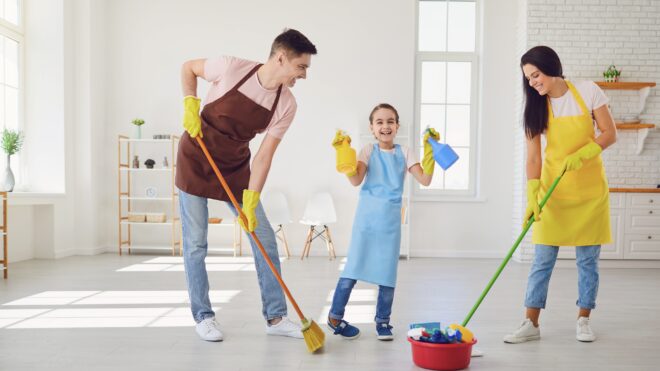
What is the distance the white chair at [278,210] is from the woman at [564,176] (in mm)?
3111

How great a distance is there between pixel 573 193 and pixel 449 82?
354 cm

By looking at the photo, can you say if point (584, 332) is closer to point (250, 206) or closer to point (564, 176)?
point (564, 176)

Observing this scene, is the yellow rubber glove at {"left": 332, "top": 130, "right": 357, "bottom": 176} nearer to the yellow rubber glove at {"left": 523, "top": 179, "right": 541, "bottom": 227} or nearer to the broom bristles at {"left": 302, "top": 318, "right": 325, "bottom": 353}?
the broom bristles at {"left": 302, "top": 318, "right": 325, "bottom": 353}

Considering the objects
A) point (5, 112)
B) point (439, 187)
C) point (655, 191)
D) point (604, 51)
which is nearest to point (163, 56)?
point (5, 112)

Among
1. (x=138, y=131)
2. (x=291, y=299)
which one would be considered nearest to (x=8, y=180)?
(x=138, y=131)

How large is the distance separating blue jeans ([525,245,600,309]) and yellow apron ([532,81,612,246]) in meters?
0.05

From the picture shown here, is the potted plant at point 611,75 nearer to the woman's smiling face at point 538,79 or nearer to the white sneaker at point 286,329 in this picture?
the woman's smiling face at point 538,79

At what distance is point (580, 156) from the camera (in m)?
2.29

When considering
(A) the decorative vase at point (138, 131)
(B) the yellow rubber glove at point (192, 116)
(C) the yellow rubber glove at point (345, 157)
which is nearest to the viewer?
(B) the yellow rubber glove at point (192, 116)

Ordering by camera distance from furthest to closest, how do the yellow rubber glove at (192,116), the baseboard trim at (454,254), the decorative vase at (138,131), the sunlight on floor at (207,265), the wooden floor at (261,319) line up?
the baseboard trim at (454,254)
the decorative vase at (138,131)
the sunlight on floor at (207,265)
the yellow rubber glove at (192,116)
the wooden floor at (261,319)

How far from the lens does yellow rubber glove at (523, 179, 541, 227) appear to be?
2.35 meters

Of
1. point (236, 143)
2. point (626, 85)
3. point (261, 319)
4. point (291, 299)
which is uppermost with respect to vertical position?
point (626, 85)

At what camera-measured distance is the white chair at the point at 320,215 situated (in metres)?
5.26

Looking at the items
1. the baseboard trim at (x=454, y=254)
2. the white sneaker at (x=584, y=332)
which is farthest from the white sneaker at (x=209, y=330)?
the baseboard trim at (x=454, y=254)
